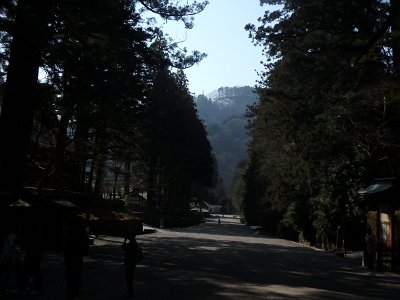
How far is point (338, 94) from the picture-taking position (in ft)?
80.9

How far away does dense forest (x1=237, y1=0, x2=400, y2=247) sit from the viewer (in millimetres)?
21891

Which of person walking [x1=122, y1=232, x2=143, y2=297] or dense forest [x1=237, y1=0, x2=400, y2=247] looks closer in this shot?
person walking [x1=122, y1=232, x2=143, y2=297]

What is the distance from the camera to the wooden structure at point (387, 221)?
62.8ft

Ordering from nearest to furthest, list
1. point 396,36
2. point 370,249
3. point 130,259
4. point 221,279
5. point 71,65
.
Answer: point 130,259 < point 221,279 < point 71,65 < point 396,36 < point 370,249

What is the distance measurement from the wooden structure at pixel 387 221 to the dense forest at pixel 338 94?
182 inches

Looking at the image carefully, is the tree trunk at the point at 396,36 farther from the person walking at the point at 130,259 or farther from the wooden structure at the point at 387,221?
the person walking at the point at 130,259

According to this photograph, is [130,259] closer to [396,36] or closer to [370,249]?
[370,249]

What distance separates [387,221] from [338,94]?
24.6 ft

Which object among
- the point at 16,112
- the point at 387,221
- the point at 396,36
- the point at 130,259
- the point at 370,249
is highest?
the point at 396,36

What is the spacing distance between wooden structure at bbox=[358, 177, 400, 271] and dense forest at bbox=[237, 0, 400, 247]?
4.63m

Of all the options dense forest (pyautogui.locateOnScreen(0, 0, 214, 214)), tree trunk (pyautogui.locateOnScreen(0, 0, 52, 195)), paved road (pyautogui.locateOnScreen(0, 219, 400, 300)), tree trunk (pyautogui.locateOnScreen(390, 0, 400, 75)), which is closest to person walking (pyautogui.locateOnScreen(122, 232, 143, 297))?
paved road (pyautogui.locateOnScreen(0, 219, 400, 300))

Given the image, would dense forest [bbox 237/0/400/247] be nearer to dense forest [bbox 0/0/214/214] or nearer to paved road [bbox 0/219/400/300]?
dense forest [bbox 0/0/214/214]

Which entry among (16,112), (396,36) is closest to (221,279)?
(16,112)

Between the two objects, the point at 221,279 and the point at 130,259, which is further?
the point at 221,279
